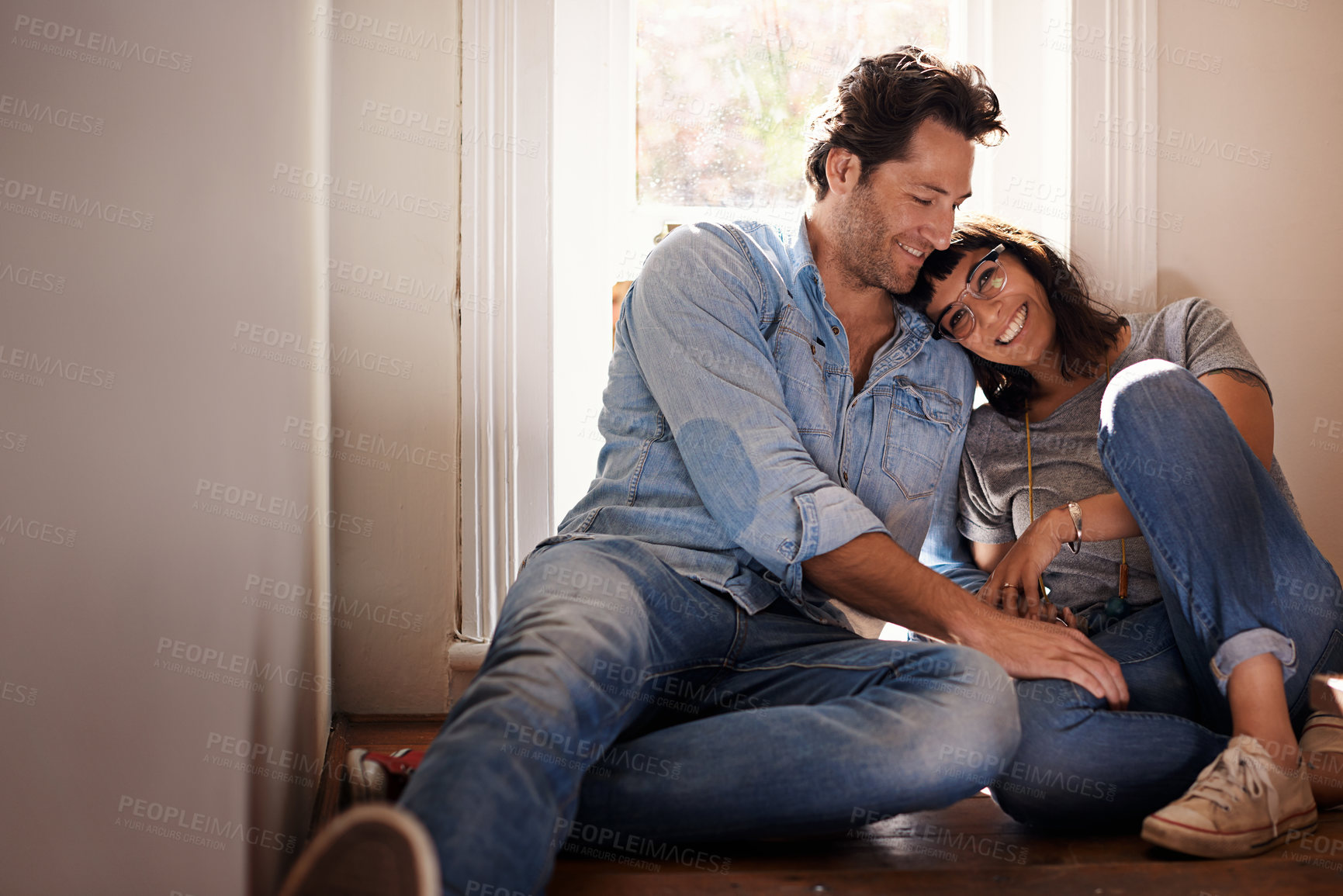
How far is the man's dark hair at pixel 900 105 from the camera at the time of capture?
1.45 metres

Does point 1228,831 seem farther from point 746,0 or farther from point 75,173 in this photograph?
point 746,0

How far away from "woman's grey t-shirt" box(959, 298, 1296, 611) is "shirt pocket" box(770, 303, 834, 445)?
0.30m

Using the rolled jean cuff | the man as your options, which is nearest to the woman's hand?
the man

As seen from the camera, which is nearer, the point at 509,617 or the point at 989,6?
the point at 509,617

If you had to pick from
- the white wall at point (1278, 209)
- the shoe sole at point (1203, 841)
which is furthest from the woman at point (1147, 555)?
the white wall at point (1278, 209)

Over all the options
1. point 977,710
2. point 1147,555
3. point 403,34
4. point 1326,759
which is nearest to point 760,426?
point 977,710

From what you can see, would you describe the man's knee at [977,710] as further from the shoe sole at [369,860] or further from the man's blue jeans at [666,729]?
the shoe sole at [369,860]

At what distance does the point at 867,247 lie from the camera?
1.46m

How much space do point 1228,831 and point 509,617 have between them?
79 centimetres

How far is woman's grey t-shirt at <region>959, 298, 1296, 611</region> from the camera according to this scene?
56.1 inches

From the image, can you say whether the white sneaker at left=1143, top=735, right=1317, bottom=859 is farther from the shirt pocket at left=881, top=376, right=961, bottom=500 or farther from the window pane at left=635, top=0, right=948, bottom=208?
the window pane at left=635, top=0, right=948, bottom=208

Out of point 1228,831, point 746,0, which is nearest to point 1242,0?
point 746,0

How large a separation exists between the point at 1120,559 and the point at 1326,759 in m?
0.39

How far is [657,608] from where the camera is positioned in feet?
3.76
